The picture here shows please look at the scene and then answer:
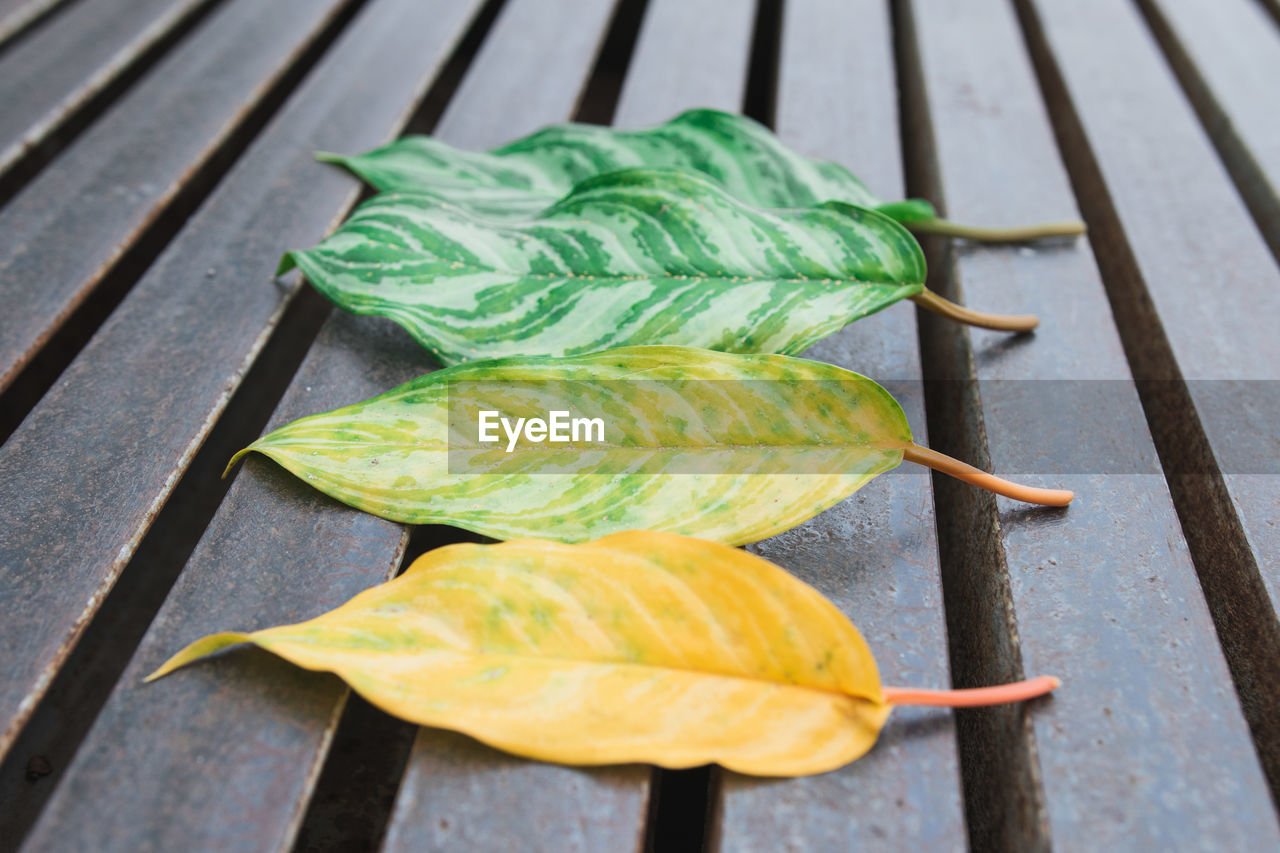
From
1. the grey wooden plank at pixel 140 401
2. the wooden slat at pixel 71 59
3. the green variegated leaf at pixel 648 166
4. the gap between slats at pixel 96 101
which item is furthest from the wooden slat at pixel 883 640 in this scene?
the gap between slats at pixel 96 101

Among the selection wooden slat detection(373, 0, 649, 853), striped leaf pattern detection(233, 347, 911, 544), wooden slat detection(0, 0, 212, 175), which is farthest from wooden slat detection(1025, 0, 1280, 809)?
wooden slat detection(0, 0, 212, 175)

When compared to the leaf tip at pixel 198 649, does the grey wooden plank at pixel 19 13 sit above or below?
above

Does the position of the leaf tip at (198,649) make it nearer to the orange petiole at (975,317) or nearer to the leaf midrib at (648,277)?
the leaf midrib at (648,277)

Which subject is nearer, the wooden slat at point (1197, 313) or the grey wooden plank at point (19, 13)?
the wooden slat at point (1197, 313)

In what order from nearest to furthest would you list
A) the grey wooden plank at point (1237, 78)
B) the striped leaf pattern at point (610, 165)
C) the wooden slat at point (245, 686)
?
the wooden slat at point (245, 686) → the striped leaf pattern at point (610, 165) → the grey wooden plank at point (1237, 78)

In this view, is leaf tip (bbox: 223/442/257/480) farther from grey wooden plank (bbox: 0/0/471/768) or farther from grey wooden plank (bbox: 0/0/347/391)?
grey wooden plank (bbox: 0/0/347/391)

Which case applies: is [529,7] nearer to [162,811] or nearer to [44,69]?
[44,69]
